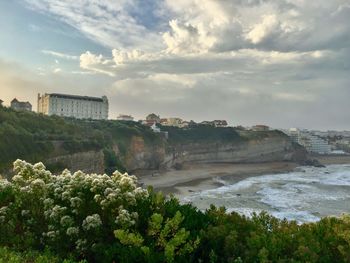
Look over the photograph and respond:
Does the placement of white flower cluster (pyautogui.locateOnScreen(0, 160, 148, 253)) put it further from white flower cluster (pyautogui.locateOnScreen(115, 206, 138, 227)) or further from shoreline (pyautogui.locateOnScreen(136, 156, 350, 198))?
shoreline (pyautogui.locateOnScreen(136, 156, 350, 198))

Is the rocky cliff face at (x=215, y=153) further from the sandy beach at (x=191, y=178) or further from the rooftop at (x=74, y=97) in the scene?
the rooftop at (x=74, y=97)

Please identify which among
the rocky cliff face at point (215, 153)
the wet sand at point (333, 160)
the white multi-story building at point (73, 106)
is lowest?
the wet sand at point (333, 160)

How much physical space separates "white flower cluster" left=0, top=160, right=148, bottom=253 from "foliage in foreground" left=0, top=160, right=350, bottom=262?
0.06 feet

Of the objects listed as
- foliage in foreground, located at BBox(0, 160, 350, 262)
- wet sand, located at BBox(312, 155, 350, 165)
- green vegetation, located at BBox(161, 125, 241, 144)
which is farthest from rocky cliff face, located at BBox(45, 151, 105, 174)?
wet sand, located at BBox(312, 155, 350, 165)

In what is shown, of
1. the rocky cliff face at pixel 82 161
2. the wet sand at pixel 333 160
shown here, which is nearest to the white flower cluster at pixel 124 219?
the rocky cliff face at pixel 82 161

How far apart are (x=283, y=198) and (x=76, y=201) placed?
54.0 metres

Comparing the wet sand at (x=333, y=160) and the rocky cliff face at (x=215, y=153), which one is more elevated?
the rocky cliff face at (x=215, y=153)

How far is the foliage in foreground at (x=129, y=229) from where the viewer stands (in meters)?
7.89

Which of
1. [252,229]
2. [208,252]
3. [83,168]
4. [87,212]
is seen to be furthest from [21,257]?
[83,168]

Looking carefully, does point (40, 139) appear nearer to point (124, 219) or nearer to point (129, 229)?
point (129, 229)

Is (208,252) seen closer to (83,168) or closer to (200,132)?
(83,168)

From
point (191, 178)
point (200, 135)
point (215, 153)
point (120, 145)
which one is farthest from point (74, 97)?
point (191, 178)

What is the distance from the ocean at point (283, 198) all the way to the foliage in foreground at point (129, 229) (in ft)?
100

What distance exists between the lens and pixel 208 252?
28.1ft
